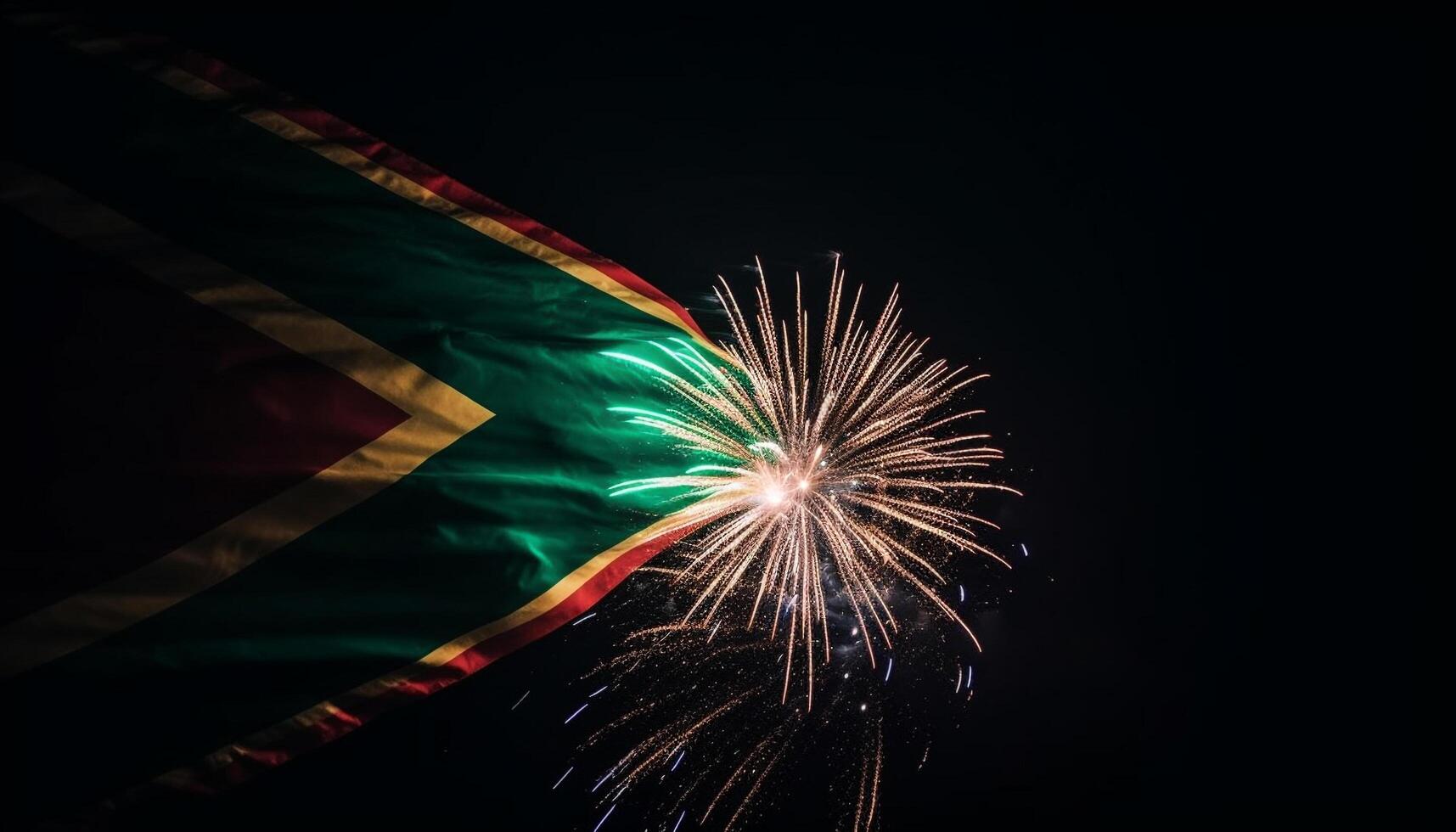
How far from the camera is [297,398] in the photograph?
6.35ft

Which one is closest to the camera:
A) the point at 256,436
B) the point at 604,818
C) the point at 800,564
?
the point at 256,436

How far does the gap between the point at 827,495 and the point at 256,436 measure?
2.10m

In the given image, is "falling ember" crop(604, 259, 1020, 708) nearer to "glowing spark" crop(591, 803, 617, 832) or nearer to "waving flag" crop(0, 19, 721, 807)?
"waving flag" crop(0, 19, 721, 807)

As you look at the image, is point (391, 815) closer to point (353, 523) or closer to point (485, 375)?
point (353, 523)

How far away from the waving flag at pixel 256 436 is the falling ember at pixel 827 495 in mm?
714

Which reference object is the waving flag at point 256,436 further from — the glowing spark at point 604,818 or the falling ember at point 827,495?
the glowing spark at point 604,818

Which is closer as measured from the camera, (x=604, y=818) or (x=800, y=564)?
(x=800, y=564)

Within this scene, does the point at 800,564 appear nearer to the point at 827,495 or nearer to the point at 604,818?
the point at 827,495

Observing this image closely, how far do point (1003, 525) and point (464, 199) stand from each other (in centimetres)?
282

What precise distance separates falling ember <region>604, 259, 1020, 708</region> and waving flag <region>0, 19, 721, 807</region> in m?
0.71

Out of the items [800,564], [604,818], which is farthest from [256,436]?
[604,818]

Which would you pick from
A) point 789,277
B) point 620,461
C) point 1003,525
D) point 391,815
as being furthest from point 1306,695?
point 391,815

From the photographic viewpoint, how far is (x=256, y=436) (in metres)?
1.87

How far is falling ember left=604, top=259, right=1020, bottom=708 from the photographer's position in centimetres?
286
